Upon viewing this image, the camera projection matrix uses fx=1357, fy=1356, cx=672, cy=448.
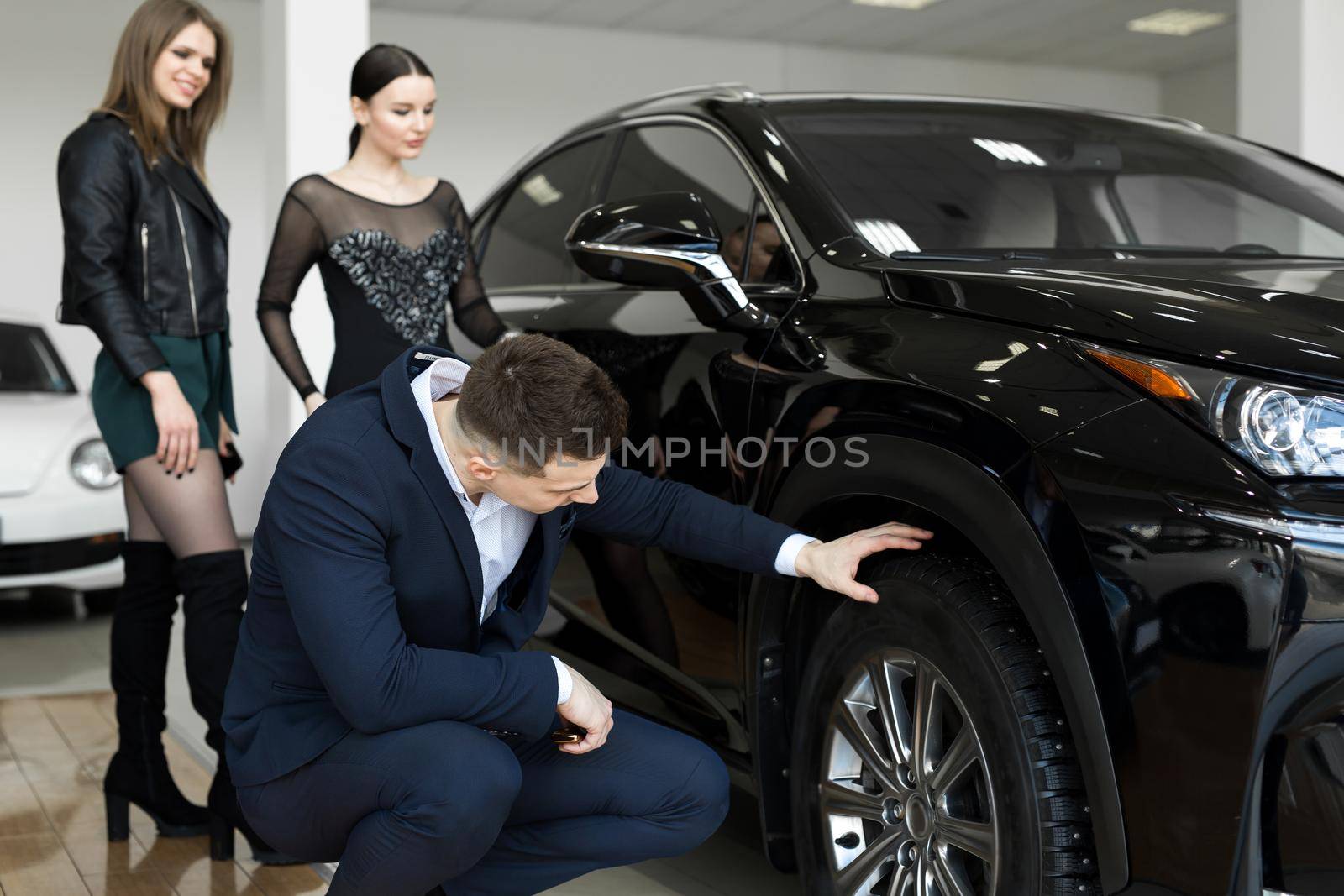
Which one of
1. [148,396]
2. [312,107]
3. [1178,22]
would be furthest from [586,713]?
[1178,22]

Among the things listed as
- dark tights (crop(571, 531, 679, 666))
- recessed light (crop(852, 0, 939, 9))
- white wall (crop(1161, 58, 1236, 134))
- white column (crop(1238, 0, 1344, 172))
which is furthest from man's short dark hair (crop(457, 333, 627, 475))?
white wall (crop(1161, 58, 1236, 134))

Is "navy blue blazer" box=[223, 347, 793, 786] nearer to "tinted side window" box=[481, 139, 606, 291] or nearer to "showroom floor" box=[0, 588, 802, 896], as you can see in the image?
"showroom floor" box=[0, 588, 802, 896]

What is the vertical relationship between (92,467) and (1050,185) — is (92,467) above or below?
below

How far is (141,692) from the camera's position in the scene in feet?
9.03

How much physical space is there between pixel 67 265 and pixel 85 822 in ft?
3.87

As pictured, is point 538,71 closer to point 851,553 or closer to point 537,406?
point 851,553

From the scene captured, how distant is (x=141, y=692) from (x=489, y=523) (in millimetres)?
1278

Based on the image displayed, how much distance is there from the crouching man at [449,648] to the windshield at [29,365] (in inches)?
159

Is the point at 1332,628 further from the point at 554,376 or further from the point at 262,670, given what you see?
the point at 262,670

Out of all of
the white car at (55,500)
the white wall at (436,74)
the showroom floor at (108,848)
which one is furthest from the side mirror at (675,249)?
the white wall at (436,74)

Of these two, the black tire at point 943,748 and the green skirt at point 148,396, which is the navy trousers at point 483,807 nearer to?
the black tire at point 943,748

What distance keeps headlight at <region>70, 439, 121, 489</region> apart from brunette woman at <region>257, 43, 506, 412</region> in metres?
2.55

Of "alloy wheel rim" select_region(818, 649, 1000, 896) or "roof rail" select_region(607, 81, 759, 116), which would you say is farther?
"roof rail" select_region(607, 81, 759, 116)

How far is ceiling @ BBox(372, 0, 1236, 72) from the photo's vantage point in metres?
9.38
